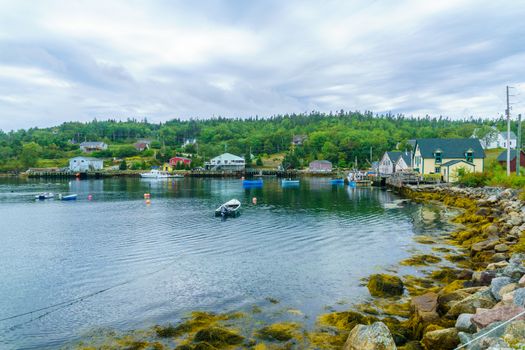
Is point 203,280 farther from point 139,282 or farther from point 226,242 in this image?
point 226,242

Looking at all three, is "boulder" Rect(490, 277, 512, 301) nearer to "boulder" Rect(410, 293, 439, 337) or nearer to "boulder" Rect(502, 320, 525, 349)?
"boulder" Rect(410, 293, 439, 337)

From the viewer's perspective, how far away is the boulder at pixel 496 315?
1042 centimetres

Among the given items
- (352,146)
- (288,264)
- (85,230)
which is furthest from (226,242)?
(352,146)

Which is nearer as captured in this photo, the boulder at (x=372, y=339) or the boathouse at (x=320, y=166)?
the boulder at (x=372, y=339)

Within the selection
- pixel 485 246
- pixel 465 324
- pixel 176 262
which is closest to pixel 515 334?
pixel 465 324

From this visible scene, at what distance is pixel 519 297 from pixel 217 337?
9.61 meters

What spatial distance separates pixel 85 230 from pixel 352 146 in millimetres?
124139

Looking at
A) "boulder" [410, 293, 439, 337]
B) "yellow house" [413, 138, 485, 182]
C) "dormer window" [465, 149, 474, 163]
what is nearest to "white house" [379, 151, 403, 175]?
"yellow house" [413, 138, 485, 182]

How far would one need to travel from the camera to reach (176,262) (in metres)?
24.4

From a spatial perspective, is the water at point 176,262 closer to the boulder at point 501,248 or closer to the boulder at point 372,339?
the boulder at point 372,339

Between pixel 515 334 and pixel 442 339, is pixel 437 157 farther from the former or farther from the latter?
pixel 515 334

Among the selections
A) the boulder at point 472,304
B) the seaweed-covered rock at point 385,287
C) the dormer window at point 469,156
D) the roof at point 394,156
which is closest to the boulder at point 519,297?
the boulder at point 472,304

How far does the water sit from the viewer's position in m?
16.7

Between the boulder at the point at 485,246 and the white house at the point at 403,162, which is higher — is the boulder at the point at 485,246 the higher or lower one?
the lower one
